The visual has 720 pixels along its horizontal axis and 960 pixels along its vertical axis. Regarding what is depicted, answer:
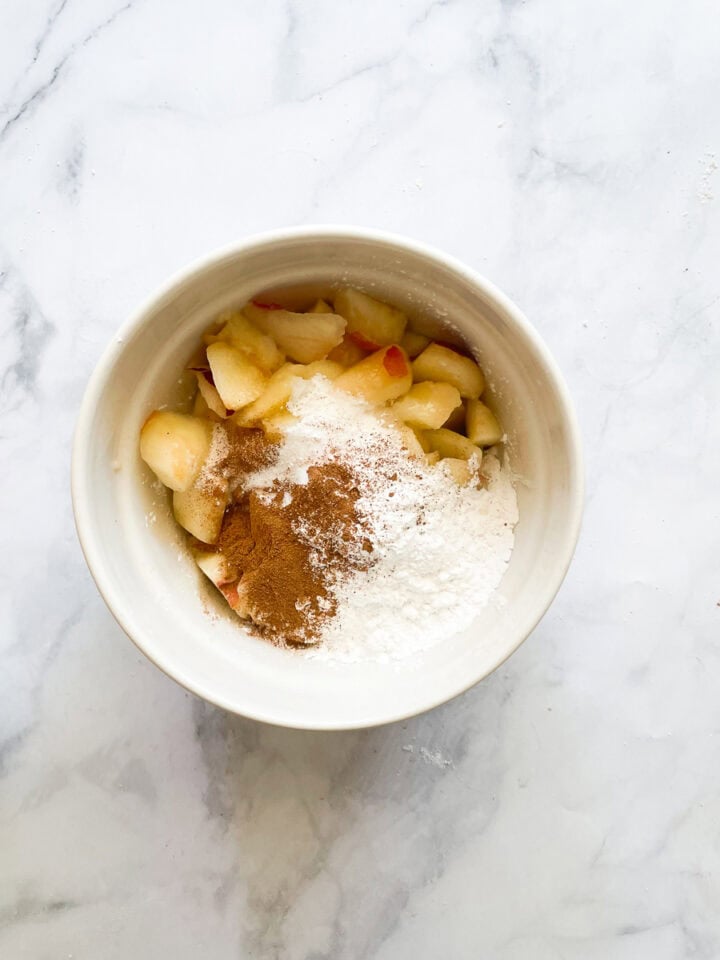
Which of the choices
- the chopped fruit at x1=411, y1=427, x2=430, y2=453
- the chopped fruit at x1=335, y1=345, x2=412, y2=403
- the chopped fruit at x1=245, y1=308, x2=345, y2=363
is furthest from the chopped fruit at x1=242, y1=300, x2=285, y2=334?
the chopped fruit at x1=411, y1=427, x2=430, y2=453

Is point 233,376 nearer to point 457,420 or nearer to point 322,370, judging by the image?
point 322,370

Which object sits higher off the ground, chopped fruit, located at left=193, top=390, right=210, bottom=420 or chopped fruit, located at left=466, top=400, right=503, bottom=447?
chopped fruit, located at left=193, top=390, right=210, bottom=420

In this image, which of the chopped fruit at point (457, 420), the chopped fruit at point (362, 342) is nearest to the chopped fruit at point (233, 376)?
the chopped fruit at point (362, 342)

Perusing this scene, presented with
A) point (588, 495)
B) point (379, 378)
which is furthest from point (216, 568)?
point (588, 495)

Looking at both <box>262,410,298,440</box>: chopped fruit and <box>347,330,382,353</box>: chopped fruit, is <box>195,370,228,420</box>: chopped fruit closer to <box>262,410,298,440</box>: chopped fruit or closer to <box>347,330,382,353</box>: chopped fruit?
<box>262,410,298,440</box>: chopped fruit

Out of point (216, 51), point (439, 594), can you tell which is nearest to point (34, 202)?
point (216, 51)
